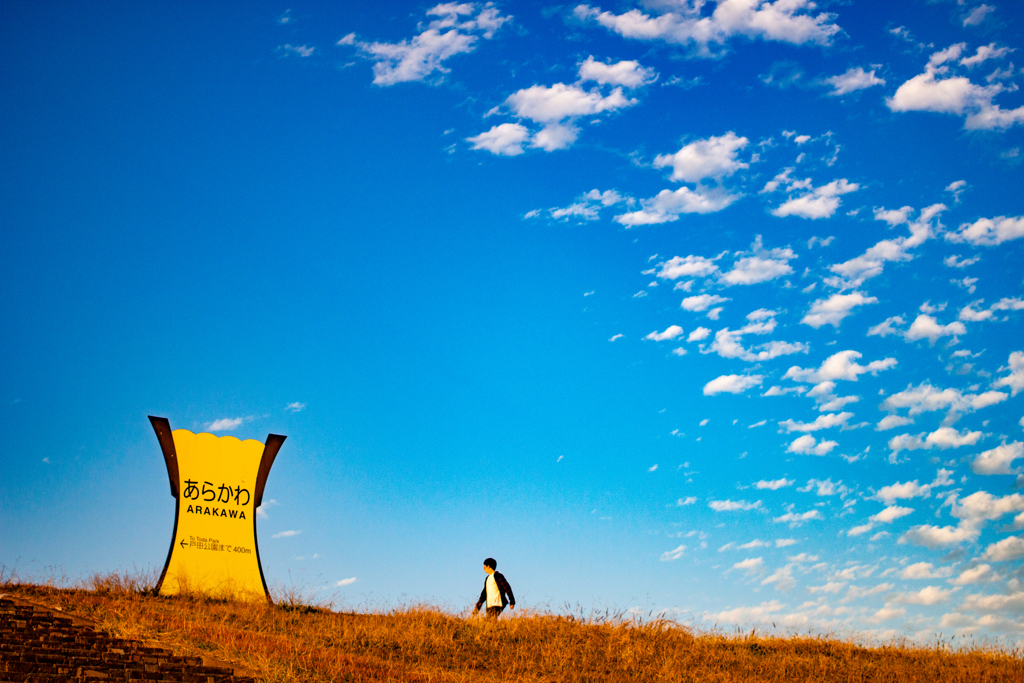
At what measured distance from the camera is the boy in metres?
17.4

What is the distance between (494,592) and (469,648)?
5.55ft

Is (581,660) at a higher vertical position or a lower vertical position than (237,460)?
lower

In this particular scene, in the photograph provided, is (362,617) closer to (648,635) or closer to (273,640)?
(273,640)

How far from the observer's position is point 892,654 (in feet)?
62.1

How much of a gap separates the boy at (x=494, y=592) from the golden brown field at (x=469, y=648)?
0.32 meters

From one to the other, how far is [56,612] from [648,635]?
11872 millimetres

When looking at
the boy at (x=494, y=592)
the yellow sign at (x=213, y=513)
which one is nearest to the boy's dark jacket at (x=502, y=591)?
the boy at (x=494, y=592)

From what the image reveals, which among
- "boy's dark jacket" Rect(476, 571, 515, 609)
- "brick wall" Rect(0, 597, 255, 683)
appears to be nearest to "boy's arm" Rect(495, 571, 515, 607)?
"boy's dark jacket" Rect(476, 571, 515, 609)

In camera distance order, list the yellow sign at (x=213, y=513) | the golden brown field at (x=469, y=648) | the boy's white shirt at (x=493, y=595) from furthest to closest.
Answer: the yellow sign at (x=213, y=513) < the boy's white shirt at (x=493, y=595) < the golden brown field at (x=469, y=648)

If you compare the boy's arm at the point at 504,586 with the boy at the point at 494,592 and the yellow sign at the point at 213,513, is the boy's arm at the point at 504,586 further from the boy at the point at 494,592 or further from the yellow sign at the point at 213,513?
the yellow sign at the point at 213,513

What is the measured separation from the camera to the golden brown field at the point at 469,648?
13.5m

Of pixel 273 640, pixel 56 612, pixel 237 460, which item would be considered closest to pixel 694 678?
pixel 273 640

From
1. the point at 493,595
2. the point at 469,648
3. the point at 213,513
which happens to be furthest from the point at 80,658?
the point at 213,513

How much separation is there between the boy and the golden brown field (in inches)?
12.6
